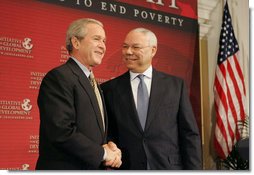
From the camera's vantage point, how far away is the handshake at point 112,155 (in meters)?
3.46

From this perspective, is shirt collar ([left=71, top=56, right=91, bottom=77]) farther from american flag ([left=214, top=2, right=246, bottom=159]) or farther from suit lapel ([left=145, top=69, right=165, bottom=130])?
american flag ([left=214, top=2, right=246, bottom=159])

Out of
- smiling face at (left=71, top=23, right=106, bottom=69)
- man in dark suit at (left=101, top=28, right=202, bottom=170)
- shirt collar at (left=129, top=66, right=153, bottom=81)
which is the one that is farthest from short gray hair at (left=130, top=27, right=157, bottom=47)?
smiling face at (left=71, top=23, right=106, bottom=69)

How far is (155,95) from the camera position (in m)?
3.69

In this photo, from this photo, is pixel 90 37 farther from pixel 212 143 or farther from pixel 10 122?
pixel 212 143

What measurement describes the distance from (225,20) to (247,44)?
0.27 m

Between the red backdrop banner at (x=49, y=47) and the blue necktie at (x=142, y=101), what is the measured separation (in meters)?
0.17

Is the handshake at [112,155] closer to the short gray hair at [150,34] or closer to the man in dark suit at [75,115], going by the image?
the man in dark suit at [75,115]

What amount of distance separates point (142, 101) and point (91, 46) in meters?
0.55

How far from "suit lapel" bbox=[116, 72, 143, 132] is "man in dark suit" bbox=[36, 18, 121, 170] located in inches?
7.3

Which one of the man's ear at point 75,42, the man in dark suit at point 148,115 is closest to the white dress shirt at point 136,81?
the man in dark suit at point 148,115

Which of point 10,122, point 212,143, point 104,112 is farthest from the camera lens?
point 212,143

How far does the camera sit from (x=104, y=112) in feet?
11.6

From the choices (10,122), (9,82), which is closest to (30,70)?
(9,82)

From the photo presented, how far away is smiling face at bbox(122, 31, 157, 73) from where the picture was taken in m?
3.71
